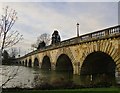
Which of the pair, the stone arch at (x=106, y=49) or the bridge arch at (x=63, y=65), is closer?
the stone arch at (x=106, y=49)

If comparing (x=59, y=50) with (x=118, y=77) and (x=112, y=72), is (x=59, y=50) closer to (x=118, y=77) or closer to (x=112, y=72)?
(x=112, y=72)

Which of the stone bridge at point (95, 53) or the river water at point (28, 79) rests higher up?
the stone bridge at point (95, 53)

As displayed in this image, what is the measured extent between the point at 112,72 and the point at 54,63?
14.0 metres

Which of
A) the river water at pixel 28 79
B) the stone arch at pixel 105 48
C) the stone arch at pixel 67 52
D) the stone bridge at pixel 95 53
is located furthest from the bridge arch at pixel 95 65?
the stone arch at pixel 67 52

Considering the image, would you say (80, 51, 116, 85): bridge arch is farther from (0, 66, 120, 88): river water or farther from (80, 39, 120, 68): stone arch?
(0, 66, 120, 88): river water

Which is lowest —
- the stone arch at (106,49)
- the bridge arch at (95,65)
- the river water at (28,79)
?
the river water at (28,79)

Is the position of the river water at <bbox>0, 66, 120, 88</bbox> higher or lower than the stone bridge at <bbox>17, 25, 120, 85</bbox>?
lower

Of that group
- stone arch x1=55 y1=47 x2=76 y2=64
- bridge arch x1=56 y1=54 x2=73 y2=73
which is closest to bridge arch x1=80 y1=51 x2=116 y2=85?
stone arch x1=55 y1=47 x2=76 y2=64

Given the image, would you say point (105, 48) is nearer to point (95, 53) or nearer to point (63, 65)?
point (95, 53)

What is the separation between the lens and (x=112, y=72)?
32.4 metres

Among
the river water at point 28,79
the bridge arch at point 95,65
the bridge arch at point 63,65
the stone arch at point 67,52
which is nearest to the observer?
the river water at point 28,79

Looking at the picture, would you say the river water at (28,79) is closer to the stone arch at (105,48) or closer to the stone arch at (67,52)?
the stone arch at (105,48)

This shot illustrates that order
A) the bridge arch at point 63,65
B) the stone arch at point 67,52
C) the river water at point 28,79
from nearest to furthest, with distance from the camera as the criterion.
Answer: the river water at point 28,79
the stone arch at point 67,52
the bridge arch at point 63,65

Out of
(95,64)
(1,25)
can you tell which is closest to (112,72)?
(95,64)
